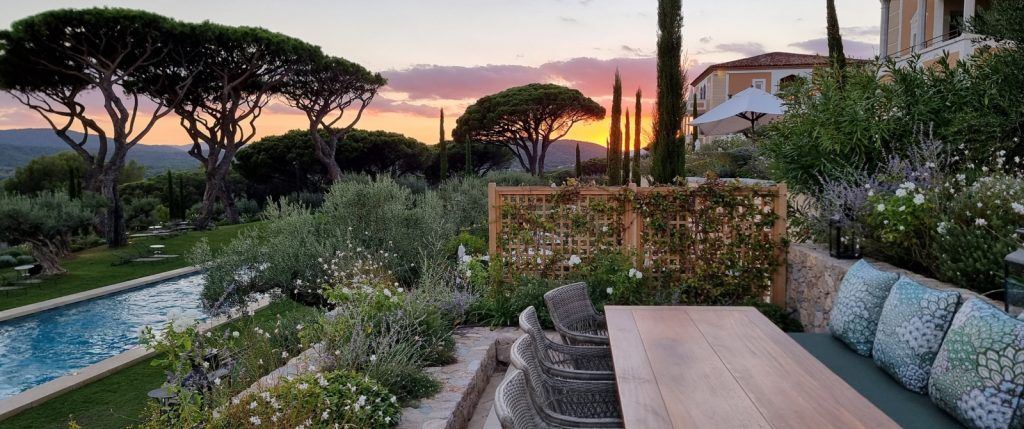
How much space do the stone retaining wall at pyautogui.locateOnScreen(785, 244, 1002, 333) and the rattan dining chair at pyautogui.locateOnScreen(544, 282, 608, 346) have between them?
1719 millimetres

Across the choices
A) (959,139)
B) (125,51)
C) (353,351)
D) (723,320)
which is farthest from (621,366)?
(125,51)

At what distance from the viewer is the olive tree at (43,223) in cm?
1089

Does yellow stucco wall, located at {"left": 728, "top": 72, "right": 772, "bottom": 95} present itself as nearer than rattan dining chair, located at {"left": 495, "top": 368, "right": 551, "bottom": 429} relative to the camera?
No

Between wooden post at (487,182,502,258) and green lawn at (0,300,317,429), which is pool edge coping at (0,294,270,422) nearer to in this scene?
green lawn at (0,300,317,429)

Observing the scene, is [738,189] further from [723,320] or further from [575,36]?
[575,36]

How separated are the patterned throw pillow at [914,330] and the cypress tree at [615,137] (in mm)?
16216

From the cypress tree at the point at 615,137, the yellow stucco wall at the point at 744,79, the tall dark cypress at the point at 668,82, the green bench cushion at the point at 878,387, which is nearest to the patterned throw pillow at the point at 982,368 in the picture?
the green bench cushion at the point at 878,387

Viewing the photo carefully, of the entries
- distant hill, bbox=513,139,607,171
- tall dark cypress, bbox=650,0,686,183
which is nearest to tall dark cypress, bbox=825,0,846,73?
tall dark cypress, bbox=650,0,686,183

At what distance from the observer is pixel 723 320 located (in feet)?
9.91

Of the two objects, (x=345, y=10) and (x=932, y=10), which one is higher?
(x=932, y=10)

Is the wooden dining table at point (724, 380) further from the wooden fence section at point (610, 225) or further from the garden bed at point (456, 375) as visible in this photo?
the wooden fence section at point (610, 225)

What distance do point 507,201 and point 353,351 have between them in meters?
2.69

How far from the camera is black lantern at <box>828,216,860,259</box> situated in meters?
4.35

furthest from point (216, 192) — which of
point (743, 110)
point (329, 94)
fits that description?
point (743, 110)
